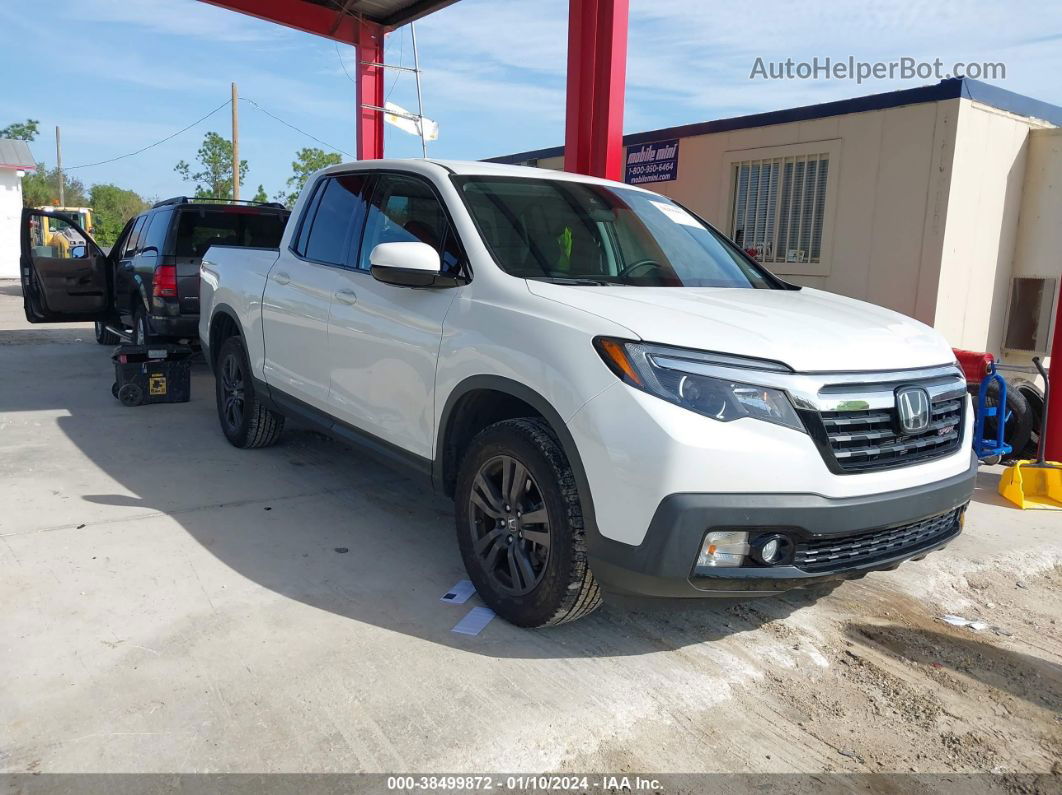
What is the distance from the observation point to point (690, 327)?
2.92m

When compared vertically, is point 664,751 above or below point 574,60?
below

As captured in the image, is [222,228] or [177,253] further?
[222,228]

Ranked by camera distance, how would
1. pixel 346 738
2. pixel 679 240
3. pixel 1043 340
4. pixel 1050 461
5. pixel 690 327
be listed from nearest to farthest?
pixel 346 738 < pixel 690 327 < pixel 679 240 < pixel 1050 461 < pixel 1043 340

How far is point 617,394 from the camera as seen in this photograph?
110 inches

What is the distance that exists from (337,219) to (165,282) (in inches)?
185

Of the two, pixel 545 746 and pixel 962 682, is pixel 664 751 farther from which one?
pixel 962 682

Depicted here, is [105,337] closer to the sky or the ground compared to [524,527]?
closer to the ground

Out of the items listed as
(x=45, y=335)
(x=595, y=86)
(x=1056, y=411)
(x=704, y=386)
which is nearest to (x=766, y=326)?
(x=704, y=386)

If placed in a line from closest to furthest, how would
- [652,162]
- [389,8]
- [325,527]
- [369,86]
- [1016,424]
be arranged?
[325,527]
[1016,424]
[652,162]
[389,8]
[369,86]

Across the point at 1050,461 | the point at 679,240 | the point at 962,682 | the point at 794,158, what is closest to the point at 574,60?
the point at 794,158

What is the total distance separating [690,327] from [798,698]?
4.55 ft

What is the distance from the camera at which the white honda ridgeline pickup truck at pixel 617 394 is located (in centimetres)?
274

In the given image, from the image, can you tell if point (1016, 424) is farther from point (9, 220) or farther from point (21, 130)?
point (21, 130)

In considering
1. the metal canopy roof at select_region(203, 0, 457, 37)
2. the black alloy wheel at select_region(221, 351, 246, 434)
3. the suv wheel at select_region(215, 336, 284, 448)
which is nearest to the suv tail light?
the suv wheel at select_region(215, 336, 284, 448)
